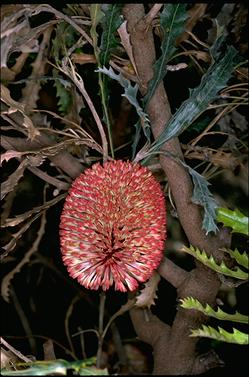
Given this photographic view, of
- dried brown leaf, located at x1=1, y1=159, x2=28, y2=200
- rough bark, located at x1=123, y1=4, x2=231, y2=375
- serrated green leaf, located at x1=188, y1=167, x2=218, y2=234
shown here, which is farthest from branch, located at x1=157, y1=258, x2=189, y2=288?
dried brown leaf, located at x1=1, y1=159, x2=28, y2=200

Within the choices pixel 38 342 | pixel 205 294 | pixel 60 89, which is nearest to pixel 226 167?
pixel 205 294

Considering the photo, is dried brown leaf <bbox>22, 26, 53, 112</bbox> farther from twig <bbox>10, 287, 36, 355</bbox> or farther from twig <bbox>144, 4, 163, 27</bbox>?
twig <bbox>10, 287, 36, 355</bbox>

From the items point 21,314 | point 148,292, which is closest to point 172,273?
point 148,292

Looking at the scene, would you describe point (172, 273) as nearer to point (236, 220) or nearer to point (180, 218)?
point (180, 218)

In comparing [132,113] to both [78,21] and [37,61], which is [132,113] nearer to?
[37,61]

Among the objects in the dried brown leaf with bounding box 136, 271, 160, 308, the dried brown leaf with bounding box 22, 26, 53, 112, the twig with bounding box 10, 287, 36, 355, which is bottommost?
the twig with bounding box 10, 287, 36, 355

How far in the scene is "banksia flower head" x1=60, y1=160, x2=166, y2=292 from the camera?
2.64 ft

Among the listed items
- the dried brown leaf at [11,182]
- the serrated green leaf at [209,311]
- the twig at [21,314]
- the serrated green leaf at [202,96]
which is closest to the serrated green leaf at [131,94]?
the serrated green leaf at [202,96]

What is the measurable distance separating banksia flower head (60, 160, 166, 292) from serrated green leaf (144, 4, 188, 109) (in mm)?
158

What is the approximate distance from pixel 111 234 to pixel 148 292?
0.27 metres

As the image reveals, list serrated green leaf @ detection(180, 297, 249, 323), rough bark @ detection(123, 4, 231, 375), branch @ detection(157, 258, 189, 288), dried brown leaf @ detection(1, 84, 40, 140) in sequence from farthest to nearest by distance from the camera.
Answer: branch @ detection(157, 258, 189, 288), rough bark @ detection(123, 4, 231, 375), dried brown leaf @ detection(1, 84, 40, 140), serrated green leaf @ detection(180, 297, 249, 323)

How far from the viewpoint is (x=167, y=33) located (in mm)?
872

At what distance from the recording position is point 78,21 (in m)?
0.91

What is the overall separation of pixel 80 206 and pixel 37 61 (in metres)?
0.43
